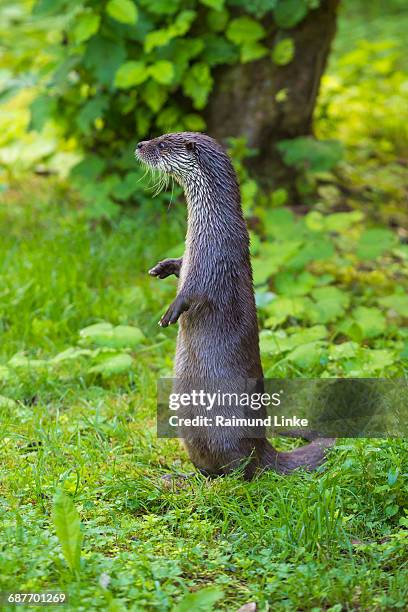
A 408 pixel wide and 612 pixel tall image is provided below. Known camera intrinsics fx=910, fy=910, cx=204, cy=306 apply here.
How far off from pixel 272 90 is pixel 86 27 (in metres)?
1.48

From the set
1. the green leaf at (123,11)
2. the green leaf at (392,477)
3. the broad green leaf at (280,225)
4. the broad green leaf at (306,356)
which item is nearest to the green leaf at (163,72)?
the green leaf at (123,11)

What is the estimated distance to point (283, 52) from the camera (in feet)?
20.5

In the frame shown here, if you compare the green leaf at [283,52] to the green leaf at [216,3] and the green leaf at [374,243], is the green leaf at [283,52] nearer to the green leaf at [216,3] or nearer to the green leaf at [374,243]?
the green leaf at [216,3]

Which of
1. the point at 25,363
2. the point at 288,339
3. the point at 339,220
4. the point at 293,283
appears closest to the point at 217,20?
the point at 339,220

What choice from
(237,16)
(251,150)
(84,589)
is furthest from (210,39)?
(84,589)

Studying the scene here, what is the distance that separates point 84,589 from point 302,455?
4.34 feet

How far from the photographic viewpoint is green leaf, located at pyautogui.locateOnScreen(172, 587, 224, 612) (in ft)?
8.81

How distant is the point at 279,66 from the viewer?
257 inches

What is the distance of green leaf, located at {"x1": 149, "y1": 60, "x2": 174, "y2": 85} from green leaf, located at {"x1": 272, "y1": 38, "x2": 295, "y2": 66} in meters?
0.85

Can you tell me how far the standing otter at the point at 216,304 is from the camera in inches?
146

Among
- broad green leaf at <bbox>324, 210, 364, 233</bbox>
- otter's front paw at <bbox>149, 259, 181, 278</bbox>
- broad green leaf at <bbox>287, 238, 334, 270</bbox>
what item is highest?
broad green leaf at <bbox>324, 210, 364, 233</bbox>

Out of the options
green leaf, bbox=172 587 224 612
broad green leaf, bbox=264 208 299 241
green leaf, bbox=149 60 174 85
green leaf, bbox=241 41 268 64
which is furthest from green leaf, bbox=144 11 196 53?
green leaf, bbox=172 587 224 612

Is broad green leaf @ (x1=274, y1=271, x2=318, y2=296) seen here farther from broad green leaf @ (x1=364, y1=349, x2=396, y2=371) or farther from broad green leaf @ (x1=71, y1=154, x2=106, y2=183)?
broad green leaf @ (x1=71, y1=154, x2=106, y2=183)

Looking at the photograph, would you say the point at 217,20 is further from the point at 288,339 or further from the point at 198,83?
the point at 288,339
